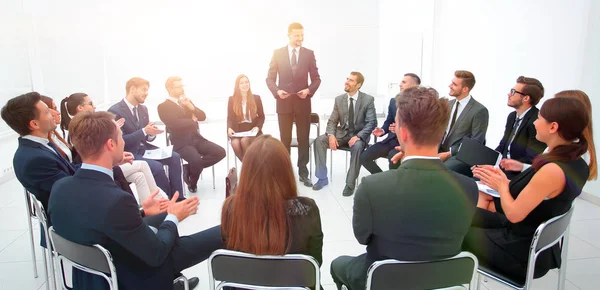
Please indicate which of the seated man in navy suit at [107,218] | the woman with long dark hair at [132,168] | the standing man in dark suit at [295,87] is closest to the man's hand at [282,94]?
the standing man in dark suit at [295,87]

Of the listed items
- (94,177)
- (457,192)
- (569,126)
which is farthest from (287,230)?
(569,126)

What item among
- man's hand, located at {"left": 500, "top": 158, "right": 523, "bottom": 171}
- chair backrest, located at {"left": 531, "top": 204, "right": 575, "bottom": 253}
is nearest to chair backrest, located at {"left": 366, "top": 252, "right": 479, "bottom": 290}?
chair backrest, located at {"left": 531, "top": 204, "right": 575, "bottom": 253}

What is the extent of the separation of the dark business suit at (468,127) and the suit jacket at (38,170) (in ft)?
9.82

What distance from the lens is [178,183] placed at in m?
3.99

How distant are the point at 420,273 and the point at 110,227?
3.76ft

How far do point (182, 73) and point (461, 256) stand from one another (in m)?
6.99

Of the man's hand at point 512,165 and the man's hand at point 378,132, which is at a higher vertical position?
the man's hand at point 512,165

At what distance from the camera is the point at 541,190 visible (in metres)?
1.71

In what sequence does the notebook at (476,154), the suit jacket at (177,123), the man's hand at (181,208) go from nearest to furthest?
the man's hand at (181,208)
the notebook at (476,154)
the suit jacket at (177,123)

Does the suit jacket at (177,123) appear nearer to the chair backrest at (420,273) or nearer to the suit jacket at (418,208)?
the suit jacket at (418,208)

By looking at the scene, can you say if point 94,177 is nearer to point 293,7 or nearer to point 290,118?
point 290,118

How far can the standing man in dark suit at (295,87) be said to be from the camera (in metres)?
4.45

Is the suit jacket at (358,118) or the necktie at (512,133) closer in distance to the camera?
the necktie at (512,133)

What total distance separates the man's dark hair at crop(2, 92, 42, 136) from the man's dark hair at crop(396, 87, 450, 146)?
2194mm
